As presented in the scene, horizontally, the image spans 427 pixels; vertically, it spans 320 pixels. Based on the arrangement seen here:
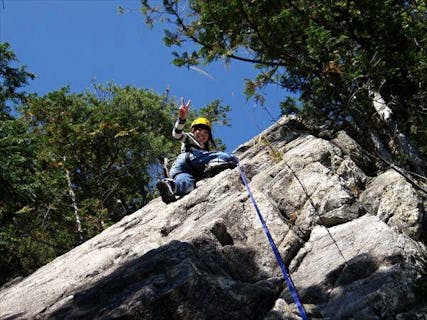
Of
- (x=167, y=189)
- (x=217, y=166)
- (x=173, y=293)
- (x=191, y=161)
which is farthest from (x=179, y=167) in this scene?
(x=173, y=293)

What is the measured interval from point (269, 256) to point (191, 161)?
149 inches

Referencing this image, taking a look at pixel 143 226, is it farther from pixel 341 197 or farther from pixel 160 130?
pixel 160 130

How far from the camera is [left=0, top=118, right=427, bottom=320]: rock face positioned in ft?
11.6

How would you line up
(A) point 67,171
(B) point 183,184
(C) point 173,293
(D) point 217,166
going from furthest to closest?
(A) point 67,171
(D) point 217,166
(B) point 183,184
(C) point 173,293

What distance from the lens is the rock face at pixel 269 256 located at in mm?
3525

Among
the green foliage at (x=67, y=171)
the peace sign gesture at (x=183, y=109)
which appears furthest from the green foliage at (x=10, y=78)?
the peace sign gesture at (x=183, y=109)

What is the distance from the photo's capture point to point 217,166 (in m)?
8.08

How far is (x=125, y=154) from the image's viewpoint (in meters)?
19.5

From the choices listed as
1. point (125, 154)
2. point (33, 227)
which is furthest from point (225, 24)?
point (125, 154)

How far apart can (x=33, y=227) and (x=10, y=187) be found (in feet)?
23.2

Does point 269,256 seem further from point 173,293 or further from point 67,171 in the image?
point 67,171

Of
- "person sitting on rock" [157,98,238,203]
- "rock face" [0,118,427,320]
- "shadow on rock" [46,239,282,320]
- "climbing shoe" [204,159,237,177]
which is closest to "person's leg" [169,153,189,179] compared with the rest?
"person sitting on rock" [157,98,238,203]

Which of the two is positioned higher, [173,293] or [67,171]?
[67,171]

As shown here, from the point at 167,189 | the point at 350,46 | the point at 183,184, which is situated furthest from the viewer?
the point at 183,184
